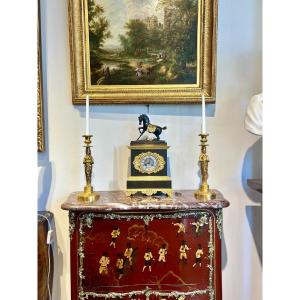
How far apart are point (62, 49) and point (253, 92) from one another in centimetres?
100

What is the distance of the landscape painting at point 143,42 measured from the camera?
5.56 ft

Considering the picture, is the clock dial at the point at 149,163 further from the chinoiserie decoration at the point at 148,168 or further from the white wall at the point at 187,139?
the white wall at the point at 187,139

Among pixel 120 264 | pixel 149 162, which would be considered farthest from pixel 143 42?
pixel 120 264

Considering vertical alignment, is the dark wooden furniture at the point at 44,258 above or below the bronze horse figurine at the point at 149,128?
below

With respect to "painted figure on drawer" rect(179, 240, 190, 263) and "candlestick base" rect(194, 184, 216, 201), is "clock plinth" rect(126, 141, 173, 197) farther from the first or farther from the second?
"painted figure on drawer" rect(179, 240, 190, 263)

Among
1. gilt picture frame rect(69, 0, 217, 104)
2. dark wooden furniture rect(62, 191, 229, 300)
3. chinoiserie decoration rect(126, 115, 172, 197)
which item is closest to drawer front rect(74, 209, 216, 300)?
dark wooden furniture rect(62, 191, 229, 300)

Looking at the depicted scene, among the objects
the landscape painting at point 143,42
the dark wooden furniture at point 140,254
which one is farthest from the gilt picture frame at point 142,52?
the dark wooden furniture at point 140,254

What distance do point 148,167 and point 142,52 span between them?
23.1 inches

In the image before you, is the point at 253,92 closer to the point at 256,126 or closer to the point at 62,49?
the point at 256,126

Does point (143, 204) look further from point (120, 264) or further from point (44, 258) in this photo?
point (44, 258)

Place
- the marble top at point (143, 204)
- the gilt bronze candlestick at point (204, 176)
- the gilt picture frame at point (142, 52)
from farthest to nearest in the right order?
the gilt picture frame at point (142, 52) → the gilt bronze candlestick at point (204, 176) → the marble top at point (143, 204)

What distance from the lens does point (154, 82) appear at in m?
1.72
